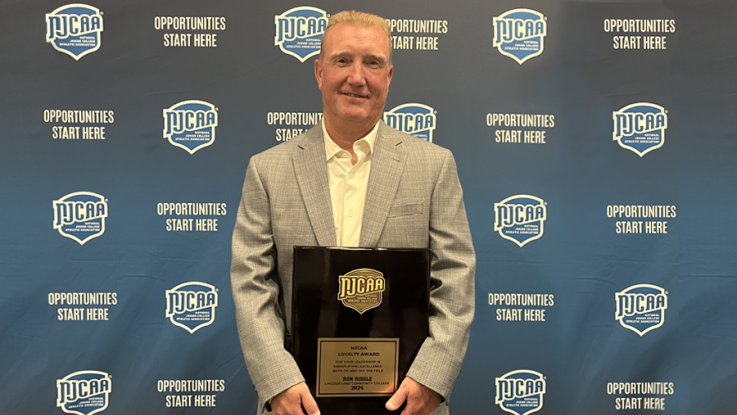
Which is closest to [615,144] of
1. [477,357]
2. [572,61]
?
[572,61]

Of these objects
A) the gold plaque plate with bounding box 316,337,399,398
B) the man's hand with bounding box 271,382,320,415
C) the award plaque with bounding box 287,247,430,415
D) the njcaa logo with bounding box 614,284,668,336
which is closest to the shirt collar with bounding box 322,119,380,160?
the award plaque with bounding box 287,247,430,415

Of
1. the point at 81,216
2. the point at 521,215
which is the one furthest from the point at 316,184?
the point at 81,216

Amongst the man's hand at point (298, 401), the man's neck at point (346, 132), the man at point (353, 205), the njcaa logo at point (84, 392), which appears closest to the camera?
the man's hand at point (298, 401)

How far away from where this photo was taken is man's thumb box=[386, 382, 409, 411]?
5.44ft

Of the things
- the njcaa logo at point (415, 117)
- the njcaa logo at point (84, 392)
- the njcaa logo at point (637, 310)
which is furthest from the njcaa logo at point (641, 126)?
the njcaa logo at point (84, 392)

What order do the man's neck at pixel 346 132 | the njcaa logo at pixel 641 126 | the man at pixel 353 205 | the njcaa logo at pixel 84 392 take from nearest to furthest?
the man at pixel 353 205 → the man's neck at pixel 346 132 → the njcaa logo at pixel 84 392 → the njcaa logo at pixel 641 126

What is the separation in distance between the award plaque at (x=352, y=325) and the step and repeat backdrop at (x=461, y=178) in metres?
1.35

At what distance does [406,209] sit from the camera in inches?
71.3

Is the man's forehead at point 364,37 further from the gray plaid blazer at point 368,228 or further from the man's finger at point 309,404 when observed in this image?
the man's finger at point 309,404

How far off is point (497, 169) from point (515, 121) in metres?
0.26

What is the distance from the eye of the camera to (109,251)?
291cm

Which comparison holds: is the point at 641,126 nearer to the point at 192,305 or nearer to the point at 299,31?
the point at 299,31

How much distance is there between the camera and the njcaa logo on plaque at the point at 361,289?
1685 millimetres

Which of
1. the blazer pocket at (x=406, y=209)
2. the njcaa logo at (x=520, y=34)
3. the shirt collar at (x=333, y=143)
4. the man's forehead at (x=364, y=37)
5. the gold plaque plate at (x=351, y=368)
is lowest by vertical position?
the gold plaque plate at (x=351, y=368)
